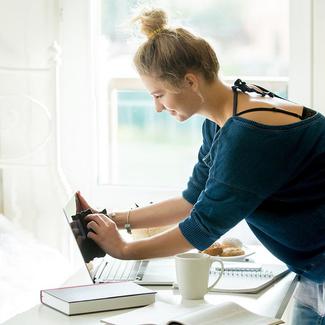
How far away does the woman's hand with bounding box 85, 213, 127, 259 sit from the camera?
1.68 meters

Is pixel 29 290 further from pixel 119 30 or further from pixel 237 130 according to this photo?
pixel 119 30

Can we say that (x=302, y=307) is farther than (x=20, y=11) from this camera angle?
No

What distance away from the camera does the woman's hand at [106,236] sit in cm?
168

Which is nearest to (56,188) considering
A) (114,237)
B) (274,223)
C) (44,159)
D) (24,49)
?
(44,159)

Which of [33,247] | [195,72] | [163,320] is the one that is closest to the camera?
[163,320]

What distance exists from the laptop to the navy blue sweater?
21cm

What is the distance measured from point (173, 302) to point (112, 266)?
1.11 ft

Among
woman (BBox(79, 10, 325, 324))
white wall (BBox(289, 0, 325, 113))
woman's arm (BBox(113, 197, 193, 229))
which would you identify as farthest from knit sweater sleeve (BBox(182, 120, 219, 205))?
white wall (BBox(289, 0, 325, 113))

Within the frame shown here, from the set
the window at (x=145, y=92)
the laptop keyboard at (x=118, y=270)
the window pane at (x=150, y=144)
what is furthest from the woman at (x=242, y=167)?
the window pane at (x=150, y=144)

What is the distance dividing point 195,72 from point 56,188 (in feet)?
5.01

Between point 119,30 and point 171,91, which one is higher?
point 119,30

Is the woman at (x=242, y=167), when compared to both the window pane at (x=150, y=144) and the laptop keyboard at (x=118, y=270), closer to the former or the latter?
the laptop keyboard at (x=118, y=270)

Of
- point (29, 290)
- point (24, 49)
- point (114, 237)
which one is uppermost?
Answer: point (24, 49)

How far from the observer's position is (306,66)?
2.83 meters
